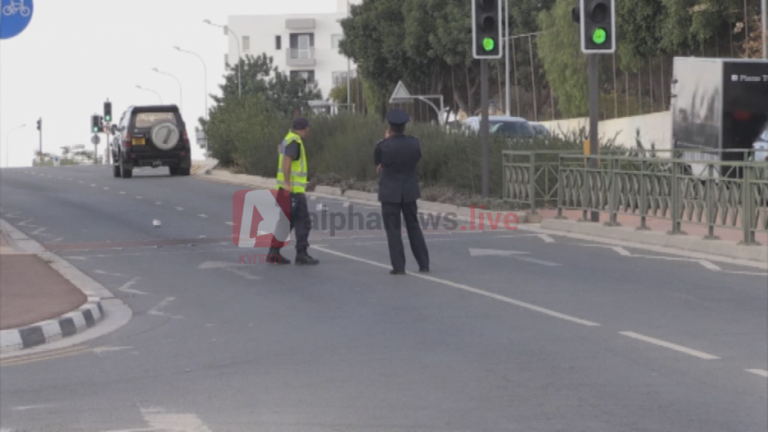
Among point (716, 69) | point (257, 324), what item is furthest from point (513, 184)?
point (257, 324)

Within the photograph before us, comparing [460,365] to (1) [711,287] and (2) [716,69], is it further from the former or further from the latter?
(2) [716,69]

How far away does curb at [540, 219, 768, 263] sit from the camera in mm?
15953

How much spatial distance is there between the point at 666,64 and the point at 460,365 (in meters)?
41.0

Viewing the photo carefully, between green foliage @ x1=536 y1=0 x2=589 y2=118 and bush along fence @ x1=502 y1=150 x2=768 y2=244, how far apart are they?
32246mm

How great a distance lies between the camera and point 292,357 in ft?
31.0

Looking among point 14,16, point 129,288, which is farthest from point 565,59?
point 129,288

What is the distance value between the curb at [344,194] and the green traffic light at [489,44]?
2865mm

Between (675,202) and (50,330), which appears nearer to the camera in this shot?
(50,330)

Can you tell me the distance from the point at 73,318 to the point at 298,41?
9655 cm

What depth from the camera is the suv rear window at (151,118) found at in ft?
132

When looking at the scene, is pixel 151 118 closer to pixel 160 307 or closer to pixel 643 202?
pixel 643 202

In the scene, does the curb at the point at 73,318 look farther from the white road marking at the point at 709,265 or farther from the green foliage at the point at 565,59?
the green foliage at the point at 565,59

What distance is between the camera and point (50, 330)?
34.8ft

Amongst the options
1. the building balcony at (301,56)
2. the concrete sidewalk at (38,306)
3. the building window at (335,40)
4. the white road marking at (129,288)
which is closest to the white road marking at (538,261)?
the white road marking at (129,288)
